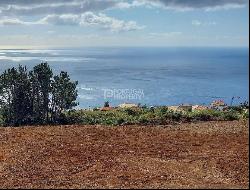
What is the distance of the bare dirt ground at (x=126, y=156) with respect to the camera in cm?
1145

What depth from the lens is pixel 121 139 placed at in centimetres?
1678

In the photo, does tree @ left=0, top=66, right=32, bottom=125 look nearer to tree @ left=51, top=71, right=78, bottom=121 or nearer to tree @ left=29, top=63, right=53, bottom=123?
tree @ left=29, top=63, right=53, bottom=123

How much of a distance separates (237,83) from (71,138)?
14470cm

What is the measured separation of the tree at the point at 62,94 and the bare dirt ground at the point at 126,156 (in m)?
24.7

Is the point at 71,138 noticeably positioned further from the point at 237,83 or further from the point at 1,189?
the point at 237,83

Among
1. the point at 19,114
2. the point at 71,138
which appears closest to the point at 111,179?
the point at 71,138

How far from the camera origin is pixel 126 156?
46.7 ft
